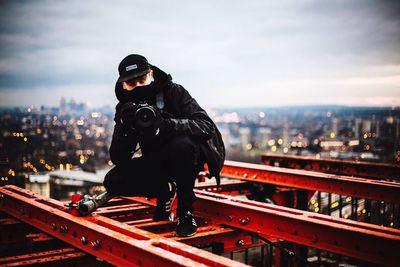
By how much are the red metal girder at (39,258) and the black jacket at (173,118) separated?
83 centimetres

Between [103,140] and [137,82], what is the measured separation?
143ft

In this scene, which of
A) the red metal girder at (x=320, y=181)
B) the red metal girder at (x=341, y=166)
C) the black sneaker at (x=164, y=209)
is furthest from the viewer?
the red metal girder at (x=341, y=166)

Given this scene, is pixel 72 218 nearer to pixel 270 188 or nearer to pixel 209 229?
pixel 209 229

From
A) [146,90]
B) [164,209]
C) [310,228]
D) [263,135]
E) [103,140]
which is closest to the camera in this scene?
[310,228]

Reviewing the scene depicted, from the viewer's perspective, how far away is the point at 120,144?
3211 millimetres

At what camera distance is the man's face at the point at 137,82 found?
10.3ft

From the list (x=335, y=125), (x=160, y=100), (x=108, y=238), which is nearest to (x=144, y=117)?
(x=160, y=100)

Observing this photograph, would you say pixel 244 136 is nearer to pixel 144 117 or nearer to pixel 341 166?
pixel 341 166

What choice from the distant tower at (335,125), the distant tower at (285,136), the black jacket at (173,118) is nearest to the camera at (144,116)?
the black jacket at (173,118)

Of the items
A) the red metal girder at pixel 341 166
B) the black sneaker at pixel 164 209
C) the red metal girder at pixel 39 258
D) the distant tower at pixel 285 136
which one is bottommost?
the distant tower at pixel 285 136

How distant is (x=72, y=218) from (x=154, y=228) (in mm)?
752

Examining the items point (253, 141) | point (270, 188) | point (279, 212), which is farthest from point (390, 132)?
point (253, 141)

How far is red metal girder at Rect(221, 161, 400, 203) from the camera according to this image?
3.96 meters

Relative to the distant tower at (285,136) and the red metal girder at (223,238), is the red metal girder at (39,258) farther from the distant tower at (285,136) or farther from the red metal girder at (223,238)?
the distant tower at (285,136)
